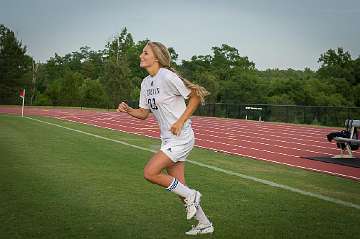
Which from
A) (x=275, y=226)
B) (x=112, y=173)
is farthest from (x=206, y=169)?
(x=275, y=226)

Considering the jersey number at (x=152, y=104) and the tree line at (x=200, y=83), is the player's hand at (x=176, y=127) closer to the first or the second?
the jersey number at (x=152, y=104)

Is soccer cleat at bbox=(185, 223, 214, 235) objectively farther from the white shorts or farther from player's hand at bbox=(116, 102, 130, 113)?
player's hand at bbox=(116, 102, 130, 113)

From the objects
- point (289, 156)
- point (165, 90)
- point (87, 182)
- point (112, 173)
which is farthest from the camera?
point (289, 156)

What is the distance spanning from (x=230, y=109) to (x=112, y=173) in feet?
142

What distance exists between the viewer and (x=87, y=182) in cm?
885

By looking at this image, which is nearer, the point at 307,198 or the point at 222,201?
the point at 222,201

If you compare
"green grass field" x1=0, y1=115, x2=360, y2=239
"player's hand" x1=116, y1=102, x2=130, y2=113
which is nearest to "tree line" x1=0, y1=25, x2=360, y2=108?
"green grass field" x1=0, y1=115, x2=360, y2=239

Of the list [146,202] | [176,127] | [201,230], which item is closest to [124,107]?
[176,127]

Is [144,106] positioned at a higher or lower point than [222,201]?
higher

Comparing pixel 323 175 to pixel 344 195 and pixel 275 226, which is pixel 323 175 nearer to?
pixel 344 195

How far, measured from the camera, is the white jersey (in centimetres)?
528

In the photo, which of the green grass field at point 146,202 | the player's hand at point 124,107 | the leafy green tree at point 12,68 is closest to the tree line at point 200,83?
the leafy green tree at point 12,68

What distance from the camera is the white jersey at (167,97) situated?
5.28 m

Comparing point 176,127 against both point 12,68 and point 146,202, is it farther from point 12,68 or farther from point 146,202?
point 12,68
